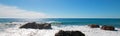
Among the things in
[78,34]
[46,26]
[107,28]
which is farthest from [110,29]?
[78,34]

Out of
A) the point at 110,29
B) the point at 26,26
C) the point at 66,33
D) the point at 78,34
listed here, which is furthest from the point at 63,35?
the point at 26,26

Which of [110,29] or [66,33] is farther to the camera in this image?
[110,29]

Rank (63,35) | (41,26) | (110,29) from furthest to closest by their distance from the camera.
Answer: (41,26)
(110,29)
(63,35)

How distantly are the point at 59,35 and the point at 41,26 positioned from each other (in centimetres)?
1705

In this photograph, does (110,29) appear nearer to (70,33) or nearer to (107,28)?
(107,28)

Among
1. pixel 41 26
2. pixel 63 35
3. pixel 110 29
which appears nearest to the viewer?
pixel 63 35

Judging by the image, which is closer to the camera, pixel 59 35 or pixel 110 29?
pixel 59 35

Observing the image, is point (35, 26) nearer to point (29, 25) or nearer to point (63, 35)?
point (29, 25)

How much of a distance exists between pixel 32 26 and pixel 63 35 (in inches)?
711

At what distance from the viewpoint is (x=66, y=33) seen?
43.0ft

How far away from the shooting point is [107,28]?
91.2ft

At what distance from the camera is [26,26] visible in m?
30.1

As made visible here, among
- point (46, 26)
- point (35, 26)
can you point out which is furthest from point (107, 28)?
point (35, 26)

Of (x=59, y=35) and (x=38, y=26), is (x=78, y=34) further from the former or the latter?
(x=38, y=26)
